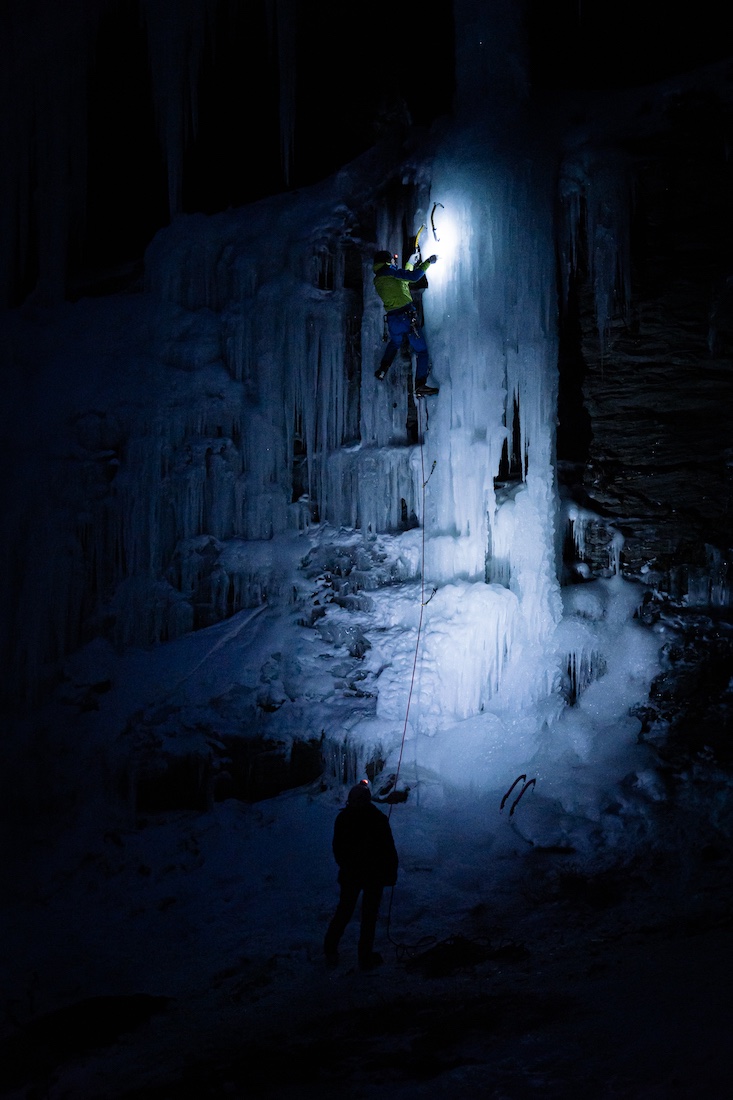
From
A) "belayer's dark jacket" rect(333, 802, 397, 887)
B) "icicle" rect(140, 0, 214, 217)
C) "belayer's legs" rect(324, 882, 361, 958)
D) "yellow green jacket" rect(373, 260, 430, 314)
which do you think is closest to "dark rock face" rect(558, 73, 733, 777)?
"yellow green jacket" rect(373, 260, 430, 314)

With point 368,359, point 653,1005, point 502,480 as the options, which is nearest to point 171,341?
point 368,359

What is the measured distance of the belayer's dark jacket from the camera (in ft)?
15.4

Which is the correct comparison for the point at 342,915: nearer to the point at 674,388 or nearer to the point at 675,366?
the point at 674,388

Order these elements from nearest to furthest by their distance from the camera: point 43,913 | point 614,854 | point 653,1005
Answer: point 653,1005 → point 614,854 → point 43,913

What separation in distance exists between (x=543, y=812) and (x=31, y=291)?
10.1m

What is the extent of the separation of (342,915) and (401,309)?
18.9 ft

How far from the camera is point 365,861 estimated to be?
15.4ft

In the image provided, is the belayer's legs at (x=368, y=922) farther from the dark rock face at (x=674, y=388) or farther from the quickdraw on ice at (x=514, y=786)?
the dark rock face at (x=674, y=388)

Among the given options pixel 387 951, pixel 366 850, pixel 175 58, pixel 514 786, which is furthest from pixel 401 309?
pixel 387 951

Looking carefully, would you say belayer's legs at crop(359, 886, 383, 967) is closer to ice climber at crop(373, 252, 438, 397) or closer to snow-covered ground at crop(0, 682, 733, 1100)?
snow-covered ground at crop(0, 682, 733, 1100)

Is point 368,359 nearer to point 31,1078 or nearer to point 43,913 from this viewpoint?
point 43,913

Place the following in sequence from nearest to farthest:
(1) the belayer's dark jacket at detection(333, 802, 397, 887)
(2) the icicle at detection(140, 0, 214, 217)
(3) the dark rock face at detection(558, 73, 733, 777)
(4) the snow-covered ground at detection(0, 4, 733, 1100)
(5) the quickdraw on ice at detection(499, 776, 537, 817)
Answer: (1) the belayer's dark jacket at detection(333, 802, 397, 887) < (4) the snow-covered ground at detection(0, 4, 733, 1100) < (5) the quickdraw on ice at detection(499, 776, 537, 817) < (3) the dark rock face at detection(558, 73, 733, 777) < (2) the icicle at detection(140, 0, 214, 217)

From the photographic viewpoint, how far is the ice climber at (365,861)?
4.70 m

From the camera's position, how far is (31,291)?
11484mm
